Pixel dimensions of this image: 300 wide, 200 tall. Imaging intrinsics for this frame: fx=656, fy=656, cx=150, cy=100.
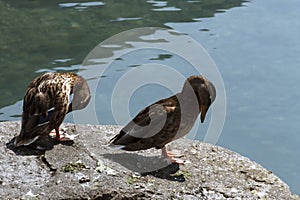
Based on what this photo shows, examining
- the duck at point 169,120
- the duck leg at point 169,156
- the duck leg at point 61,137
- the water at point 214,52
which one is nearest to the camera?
the duck at point 169,120

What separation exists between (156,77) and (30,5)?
9.56 ft

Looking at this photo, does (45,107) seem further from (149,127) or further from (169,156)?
(169,156)

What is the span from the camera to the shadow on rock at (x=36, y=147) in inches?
158

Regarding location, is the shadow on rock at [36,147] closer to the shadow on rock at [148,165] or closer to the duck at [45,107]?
the duck at [45,107]

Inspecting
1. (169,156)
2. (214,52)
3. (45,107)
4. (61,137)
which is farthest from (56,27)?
(169,156)

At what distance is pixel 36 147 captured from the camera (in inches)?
160

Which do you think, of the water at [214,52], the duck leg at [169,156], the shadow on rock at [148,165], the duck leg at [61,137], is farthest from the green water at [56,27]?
the duck leg at [169,156]

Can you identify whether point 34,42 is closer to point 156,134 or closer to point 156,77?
point 156,77

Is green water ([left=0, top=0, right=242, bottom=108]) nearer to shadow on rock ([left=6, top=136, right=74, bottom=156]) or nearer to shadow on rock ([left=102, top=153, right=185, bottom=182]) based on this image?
shadow on rock ([left=6, top=136, right=74, bottom=156])

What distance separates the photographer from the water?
21.4 feet

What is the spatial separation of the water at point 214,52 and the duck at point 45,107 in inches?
93.5

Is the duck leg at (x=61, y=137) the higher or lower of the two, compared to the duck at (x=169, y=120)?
lower

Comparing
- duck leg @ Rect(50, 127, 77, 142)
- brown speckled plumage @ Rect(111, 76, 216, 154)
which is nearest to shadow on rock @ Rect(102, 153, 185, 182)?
brown speckled plumage @ Rect(111, 76, 216, 154)

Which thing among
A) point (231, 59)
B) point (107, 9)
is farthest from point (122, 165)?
point (107, 9)
